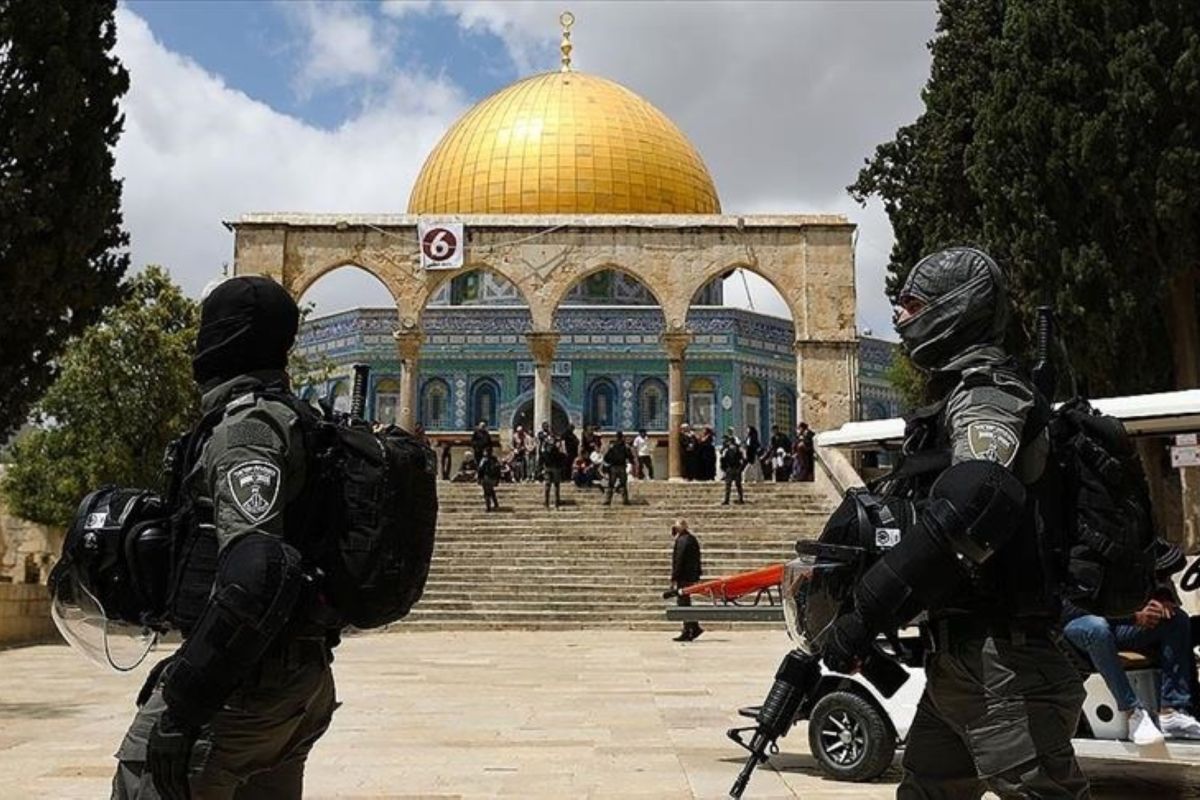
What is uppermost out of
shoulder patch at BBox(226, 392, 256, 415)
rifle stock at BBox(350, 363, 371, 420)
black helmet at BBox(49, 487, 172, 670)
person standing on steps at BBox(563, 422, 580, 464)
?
person standing on steps at BBox(563, 422, 580, 464)

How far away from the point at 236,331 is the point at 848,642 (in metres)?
1.50

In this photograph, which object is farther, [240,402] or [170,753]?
[240,402]

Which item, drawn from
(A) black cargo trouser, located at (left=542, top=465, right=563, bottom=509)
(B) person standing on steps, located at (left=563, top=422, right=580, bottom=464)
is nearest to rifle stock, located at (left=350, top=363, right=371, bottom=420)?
(A) black cargo trouser, located at (left=542, top=465, right=563, bottom=509)

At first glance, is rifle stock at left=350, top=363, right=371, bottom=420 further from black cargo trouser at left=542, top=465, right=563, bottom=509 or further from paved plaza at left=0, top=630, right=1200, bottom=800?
black cargo trouser at left=542, top=465, right=563, bottom=509

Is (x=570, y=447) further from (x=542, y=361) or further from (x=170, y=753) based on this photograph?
(x=170, y=753)

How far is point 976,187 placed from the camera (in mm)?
15781

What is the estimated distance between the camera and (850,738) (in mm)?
5363

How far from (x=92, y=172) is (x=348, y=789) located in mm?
9847

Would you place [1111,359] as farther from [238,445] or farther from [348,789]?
[238,445]

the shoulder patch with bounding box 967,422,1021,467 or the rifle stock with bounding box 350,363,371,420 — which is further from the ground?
the rifle stock with bounding box 350,363,371,420

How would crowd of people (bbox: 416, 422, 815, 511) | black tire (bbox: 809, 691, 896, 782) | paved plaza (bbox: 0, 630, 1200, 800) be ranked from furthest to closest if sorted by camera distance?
crowd of people (bbox: 416, 422, 815, 511) < black tire (bbox: 809, 691, 896, 782) < paved plaza (bbox: 0, 630, 1200, 800)

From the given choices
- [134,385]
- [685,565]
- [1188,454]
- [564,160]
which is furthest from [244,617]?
[564,160]

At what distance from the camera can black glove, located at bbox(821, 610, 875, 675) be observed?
2498 millimetres

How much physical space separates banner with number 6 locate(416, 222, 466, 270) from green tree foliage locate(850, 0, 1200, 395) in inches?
479
